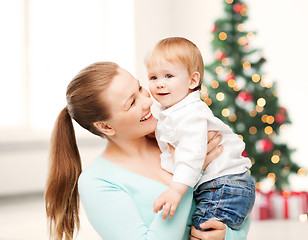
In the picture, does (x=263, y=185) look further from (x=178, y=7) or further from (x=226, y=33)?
(x=178, y=7)

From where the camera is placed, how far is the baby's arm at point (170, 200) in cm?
154

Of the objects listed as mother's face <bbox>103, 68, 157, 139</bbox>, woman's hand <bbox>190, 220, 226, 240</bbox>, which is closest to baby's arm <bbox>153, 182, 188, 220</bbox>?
woman's hand <bbox>190, 220, 226, 240</bbox>

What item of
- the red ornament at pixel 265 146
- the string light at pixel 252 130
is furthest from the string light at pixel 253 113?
the red ornament at pixel 265 146

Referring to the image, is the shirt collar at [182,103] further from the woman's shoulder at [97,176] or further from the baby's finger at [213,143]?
the woman's shoulder at [97,176]

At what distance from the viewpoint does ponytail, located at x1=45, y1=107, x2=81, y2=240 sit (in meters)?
1.88

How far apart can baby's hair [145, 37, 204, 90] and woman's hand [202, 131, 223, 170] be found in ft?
0.86

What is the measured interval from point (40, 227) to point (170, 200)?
2.54 metres

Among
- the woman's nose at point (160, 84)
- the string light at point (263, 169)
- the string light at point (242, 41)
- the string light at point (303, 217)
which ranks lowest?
the string light at point (303, 217)

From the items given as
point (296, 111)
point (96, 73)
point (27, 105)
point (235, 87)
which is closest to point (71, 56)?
point (27, 105)

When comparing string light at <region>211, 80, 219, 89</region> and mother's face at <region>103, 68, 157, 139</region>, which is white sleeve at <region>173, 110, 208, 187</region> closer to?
mother's face at <region>103, 68, 157, 139</region>

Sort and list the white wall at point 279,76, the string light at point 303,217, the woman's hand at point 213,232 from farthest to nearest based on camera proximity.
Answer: the white wall at point 279,76 → the string light at point 303,217 → the woman's hand at point 213,232

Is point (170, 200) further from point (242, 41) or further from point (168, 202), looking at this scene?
point (242, 41)

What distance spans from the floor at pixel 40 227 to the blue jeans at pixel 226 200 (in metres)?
1.84

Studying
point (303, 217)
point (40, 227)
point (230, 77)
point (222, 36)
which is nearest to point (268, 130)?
point (230, 77)
